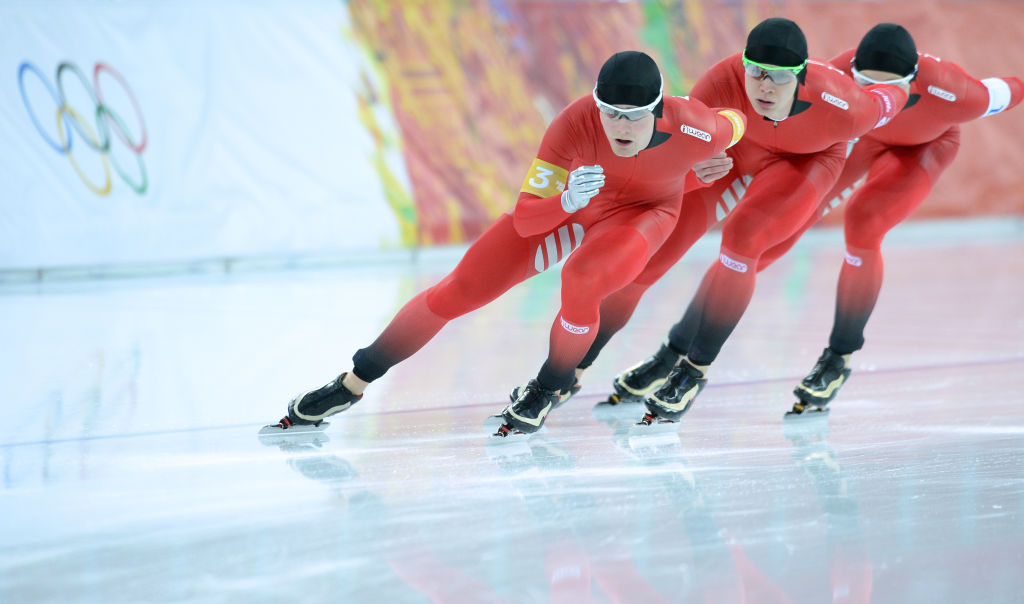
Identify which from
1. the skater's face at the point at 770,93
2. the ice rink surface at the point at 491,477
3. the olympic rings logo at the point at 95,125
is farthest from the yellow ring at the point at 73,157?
the skater's face at the point at 770,93

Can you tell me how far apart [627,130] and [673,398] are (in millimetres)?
984

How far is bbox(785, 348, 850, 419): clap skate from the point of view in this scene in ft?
13.7

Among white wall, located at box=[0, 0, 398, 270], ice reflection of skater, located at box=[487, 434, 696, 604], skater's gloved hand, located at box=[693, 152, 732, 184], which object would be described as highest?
skater's gloved hand, located at box=[693, 152, 732, 184]

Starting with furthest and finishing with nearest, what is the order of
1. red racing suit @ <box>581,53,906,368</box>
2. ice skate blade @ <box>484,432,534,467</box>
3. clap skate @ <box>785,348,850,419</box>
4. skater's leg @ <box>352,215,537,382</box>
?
1. clap skate @ <box>785,348,850,419</box>
2. red racing suit @ <box>581,53,906,368</box>
3. skater's leg @ <box>352,215,537,382</box>
4. ice skate blade @ <box>484,432,534,467</box>

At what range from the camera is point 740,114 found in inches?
157

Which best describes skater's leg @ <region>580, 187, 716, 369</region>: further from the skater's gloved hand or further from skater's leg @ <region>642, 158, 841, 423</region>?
the skater's gloved hand

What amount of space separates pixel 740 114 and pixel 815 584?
208 cm

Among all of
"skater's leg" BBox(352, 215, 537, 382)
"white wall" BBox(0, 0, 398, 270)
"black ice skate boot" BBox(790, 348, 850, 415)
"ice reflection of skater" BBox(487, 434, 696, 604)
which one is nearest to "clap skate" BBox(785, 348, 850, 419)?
"black ice skate boot" BBox(790, 348, 850, 415)

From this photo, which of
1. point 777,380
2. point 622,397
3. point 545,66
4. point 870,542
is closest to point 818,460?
point 870,542

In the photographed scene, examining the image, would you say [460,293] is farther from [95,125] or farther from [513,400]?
[95,125]

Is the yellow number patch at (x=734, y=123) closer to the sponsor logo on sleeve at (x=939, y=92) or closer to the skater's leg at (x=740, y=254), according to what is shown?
the skater's leg at (x=740, y=254)

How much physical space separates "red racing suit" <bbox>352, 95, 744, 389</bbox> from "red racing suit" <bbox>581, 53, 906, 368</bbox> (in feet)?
0.96

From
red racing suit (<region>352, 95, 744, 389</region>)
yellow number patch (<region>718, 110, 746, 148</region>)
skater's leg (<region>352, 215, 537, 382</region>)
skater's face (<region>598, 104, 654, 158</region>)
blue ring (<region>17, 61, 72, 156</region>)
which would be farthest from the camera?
blue ring (<region>17, 61, 72, 156</region>)

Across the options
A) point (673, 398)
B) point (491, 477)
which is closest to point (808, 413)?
point (673, 398)
